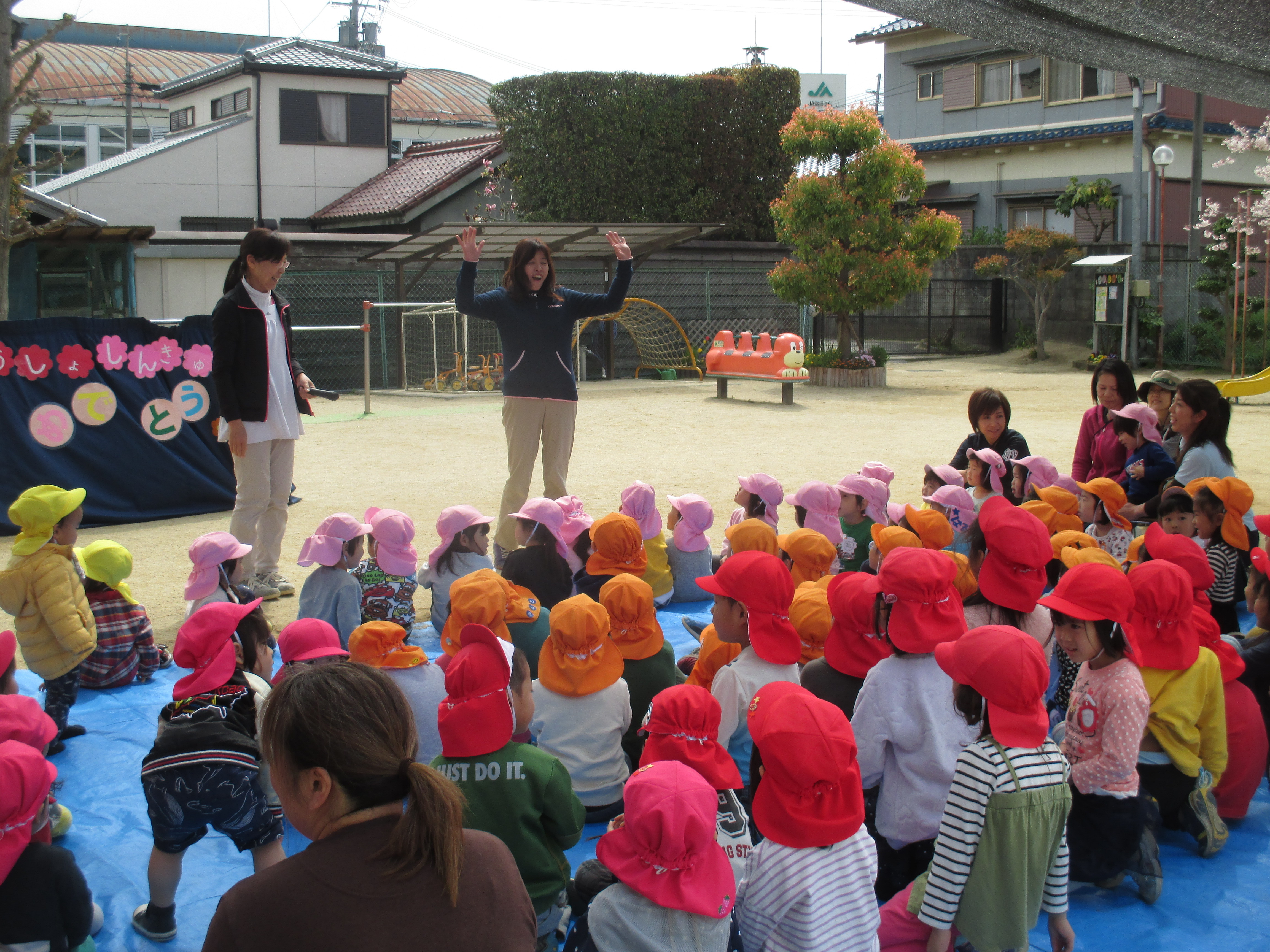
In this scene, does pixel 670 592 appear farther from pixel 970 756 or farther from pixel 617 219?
pixel 617 219

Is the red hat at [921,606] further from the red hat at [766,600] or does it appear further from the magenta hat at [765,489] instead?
the magenta hat at [765,489]

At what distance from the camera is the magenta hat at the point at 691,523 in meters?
4.86

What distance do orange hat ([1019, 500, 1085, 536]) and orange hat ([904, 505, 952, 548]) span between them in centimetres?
42

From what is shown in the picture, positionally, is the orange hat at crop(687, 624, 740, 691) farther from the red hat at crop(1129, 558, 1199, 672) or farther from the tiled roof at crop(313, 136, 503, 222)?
the tiled roof at crop(313, 136, 503, 222)

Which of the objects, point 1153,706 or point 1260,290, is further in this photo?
point 1260,290

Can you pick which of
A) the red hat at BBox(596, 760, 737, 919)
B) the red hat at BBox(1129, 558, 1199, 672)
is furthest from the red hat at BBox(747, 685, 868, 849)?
the red hat at BBox(1129, 558, 1199, 672)

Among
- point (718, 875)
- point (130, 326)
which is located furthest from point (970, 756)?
point (130, 326)

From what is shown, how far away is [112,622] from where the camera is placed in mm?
4066

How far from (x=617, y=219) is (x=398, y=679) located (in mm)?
19225

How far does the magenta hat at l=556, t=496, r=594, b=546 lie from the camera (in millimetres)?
4527

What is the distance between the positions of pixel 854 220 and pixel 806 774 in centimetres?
1505

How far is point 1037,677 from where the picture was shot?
2207 millimetres

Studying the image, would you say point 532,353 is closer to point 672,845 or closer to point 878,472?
point 878,472

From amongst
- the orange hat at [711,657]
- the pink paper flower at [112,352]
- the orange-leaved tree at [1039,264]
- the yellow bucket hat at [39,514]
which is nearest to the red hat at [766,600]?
the orange hat at [711,657]
